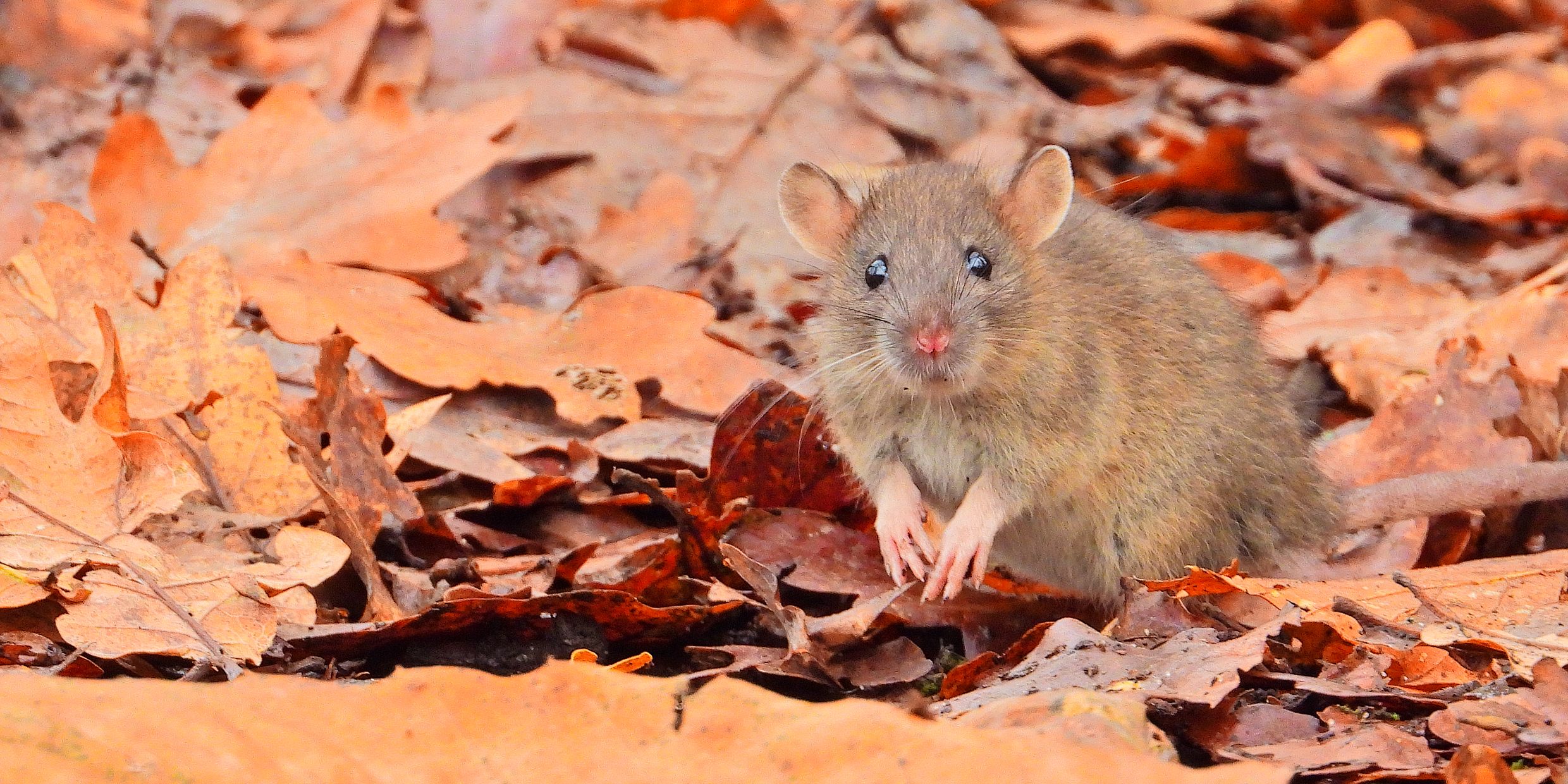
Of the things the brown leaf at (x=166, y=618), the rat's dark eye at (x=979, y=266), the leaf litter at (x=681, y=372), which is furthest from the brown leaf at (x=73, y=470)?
the rat's dark eye at (x=979, y=266)

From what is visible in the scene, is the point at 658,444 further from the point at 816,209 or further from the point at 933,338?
the point at 933,338

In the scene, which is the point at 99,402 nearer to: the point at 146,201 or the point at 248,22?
the point at 146,201

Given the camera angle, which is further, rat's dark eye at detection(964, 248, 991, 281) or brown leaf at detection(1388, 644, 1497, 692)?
rat's dark eye at detection(964, 248, 991, 281)

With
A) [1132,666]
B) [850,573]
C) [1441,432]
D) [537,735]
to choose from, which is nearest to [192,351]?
[850,573]

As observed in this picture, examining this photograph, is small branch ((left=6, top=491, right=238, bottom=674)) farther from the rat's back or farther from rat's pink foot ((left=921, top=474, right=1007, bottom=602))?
the rat's back

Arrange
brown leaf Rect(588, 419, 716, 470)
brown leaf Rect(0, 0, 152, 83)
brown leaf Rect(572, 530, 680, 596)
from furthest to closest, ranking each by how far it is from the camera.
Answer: brown leaf Rect(0, 0, 152, 83) → brown leaf Rect(588, 419, 716, 470) → brown leaf Rect(572, 530, 680, 596)

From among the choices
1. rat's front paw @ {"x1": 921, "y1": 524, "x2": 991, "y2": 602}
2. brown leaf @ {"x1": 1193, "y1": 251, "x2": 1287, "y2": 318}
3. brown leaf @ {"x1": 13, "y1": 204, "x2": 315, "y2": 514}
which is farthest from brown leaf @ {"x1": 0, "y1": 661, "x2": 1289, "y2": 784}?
brown leaf @ {"x1": 1193, "y1": 251, "x2": 1287, "y2": 318}
